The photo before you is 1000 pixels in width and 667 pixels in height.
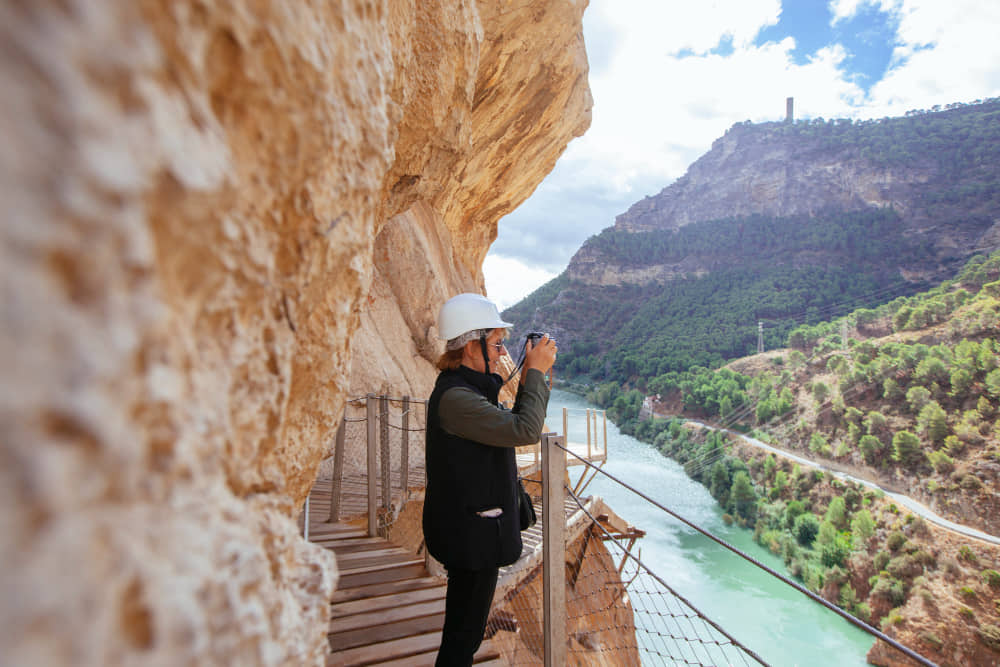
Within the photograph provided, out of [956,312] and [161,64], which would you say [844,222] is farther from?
[161,64]

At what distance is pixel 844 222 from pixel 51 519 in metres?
81.6

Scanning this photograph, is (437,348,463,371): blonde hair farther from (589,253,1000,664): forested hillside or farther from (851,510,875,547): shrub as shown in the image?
(851,510,875,547): shrub

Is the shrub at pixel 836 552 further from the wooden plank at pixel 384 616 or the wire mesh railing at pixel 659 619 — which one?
the wooden plank at pixel 384 616

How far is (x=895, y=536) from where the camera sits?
21141mm

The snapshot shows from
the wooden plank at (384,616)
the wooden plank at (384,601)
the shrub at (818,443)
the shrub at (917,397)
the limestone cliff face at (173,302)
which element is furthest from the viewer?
the shrub at (818,443)

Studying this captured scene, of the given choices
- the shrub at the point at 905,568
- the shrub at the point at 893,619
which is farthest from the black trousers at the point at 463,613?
the shrub at the point at 905,568

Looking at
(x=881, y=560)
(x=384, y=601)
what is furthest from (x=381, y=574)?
(x=881, y=560)

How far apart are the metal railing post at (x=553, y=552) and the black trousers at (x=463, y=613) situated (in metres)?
0.46

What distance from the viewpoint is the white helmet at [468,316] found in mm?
1689

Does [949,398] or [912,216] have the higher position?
[912,216]

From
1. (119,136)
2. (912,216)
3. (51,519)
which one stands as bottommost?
(51,519)

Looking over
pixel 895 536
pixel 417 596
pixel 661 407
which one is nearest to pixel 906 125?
pixel 661 407

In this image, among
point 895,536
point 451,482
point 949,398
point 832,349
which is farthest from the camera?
point 832,349

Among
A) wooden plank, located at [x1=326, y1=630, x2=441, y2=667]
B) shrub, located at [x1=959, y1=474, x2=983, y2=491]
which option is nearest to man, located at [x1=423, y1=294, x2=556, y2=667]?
wooden plank, located at [x1=326, y1=630, x2=441, y2=667]
